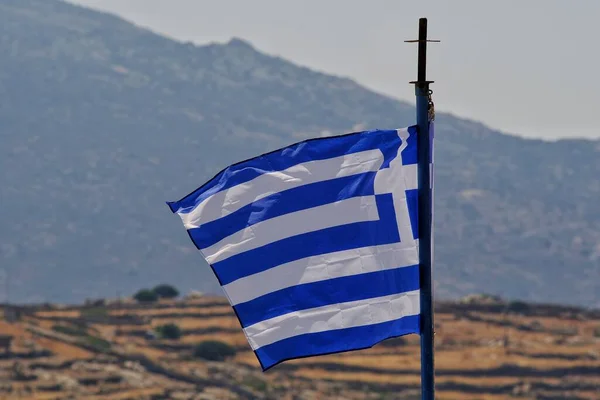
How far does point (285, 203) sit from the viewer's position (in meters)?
11.9

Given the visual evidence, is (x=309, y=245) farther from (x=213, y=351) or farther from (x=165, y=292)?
(x=165, y=292)

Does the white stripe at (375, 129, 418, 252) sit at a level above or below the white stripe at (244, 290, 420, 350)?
above

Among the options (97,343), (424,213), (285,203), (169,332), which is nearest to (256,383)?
(97,343)

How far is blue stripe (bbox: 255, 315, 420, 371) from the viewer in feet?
37.8

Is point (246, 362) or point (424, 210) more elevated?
point (424, 210)

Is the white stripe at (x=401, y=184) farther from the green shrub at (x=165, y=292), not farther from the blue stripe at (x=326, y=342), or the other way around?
the green shrub at (x=165, y=292)

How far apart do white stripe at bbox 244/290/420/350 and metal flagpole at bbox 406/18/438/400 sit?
298mm

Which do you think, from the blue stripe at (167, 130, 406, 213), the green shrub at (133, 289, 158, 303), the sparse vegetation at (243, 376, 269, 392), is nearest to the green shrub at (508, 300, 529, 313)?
the green shrub at (133, 289, 158, 303)

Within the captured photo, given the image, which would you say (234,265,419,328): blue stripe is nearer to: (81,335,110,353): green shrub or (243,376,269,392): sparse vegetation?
(243,376,269,392): sparse vegetation

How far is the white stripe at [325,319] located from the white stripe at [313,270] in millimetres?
228

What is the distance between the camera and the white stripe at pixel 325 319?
11484mm

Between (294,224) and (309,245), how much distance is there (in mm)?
195

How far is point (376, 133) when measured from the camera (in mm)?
11688

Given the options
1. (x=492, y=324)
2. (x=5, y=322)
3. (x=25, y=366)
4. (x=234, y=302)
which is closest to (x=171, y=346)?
(x=5, y=322)
